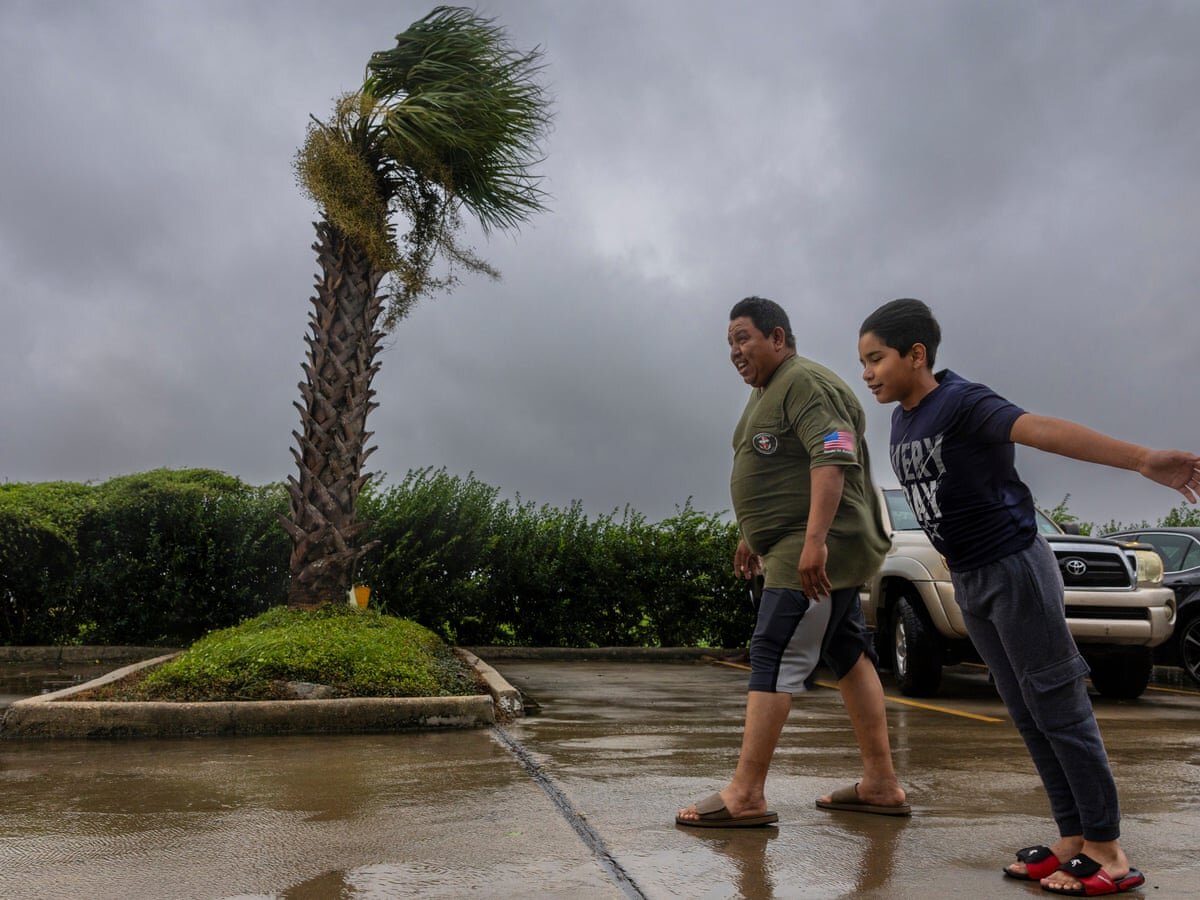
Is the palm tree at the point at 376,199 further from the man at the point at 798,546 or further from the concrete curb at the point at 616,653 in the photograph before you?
the man at the point at 798,546

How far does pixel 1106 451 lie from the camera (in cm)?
290

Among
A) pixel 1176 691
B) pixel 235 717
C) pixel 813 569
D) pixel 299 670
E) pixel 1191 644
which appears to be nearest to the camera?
pixel 813 569

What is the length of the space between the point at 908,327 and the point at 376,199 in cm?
862

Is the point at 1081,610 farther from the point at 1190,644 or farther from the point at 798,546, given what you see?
the point at 798,546

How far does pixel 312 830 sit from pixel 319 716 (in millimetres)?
2787

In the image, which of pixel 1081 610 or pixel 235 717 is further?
pixel 1081 610

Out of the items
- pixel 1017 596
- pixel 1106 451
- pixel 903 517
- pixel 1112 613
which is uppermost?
pixel 903 517

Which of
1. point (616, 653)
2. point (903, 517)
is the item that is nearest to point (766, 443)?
point (903, 517)

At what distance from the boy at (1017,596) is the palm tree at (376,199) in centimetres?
808

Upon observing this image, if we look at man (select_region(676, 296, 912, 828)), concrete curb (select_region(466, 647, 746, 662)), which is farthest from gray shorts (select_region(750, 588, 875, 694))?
concrete curb (select_region(466, 647, 746, 662))

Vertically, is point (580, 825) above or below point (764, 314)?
below

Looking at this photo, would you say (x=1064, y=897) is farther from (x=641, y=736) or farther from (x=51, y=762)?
(x=51, y=762)

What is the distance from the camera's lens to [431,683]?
7.30 m

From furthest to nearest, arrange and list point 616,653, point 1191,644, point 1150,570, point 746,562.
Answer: point 616,653
point 1191,644
point 1150,570
point 746,562
